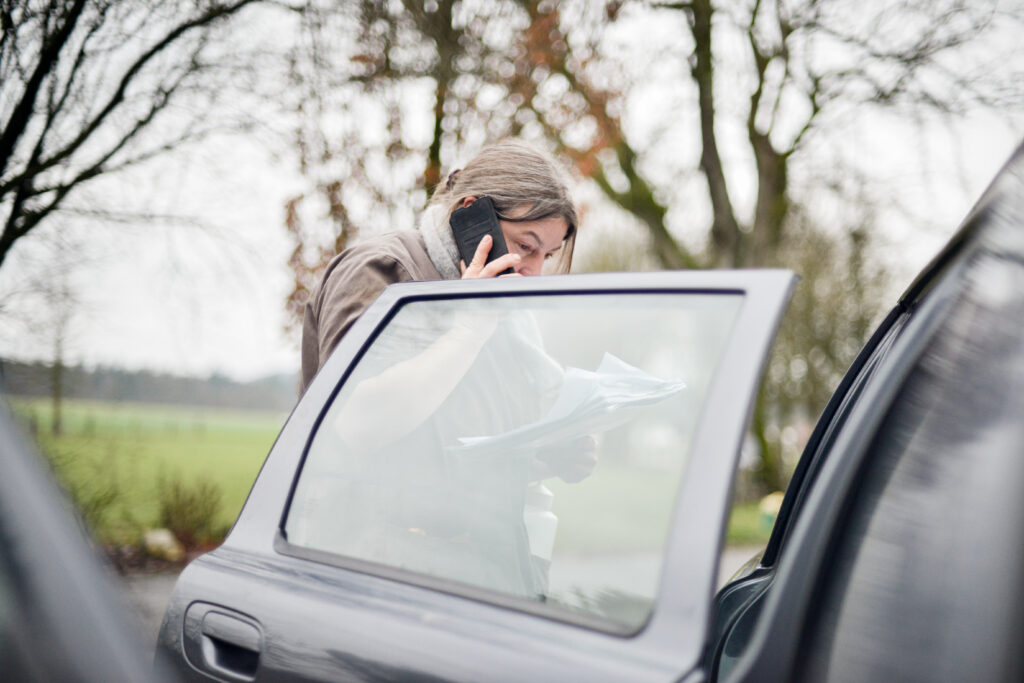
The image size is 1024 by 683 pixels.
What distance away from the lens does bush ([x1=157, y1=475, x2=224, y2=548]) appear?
5883 mm

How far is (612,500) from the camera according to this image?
124cm

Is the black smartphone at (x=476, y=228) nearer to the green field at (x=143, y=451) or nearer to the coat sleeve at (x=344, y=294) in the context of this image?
the coat sleeve at (x=344, y=294)

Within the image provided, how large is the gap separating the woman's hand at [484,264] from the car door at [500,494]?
13.0 inches

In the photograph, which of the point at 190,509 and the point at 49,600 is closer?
the point at 49,600

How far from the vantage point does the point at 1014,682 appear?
35.3 inches

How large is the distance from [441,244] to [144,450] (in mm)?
4354

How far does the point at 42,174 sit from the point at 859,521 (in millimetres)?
4622

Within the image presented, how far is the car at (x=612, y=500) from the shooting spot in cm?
96

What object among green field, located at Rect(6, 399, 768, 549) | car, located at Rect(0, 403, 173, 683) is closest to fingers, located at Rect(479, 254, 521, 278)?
car, located at Rect(0, 403, 173, 683)

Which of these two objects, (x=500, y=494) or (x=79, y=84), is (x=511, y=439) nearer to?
(x=500, y=494)

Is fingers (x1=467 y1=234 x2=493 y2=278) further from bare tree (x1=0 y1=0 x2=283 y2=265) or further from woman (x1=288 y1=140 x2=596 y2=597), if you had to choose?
bare tree (x1=0 y1=0 x2=283 y2=265)

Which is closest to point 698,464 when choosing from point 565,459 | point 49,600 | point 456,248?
point 565,459

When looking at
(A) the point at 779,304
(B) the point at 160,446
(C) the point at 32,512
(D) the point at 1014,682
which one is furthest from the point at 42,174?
(D) the point at 1014,682

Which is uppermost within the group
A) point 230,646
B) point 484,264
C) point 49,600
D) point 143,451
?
point 484,264
